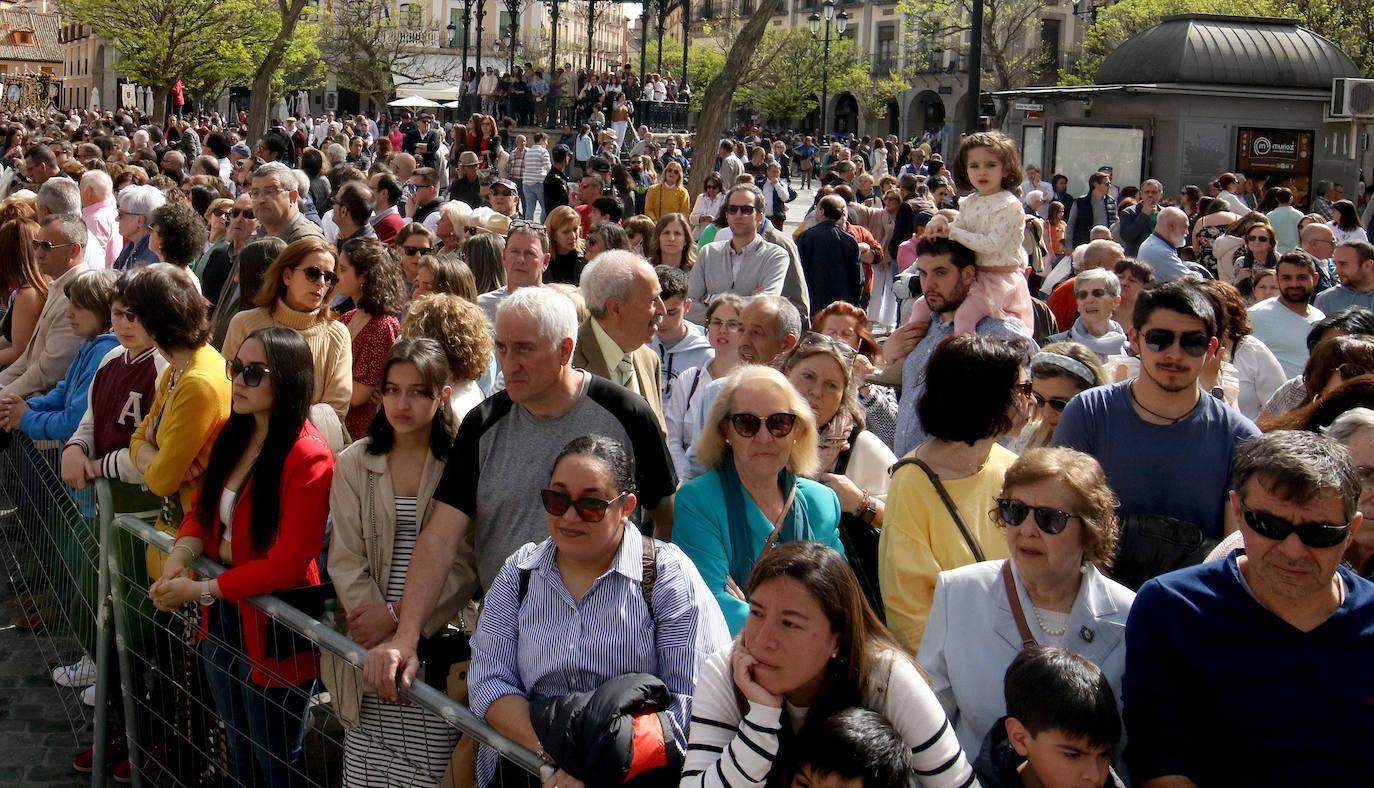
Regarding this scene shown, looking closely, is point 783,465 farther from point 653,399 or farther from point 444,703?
point 653,399

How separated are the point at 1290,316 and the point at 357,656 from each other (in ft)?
19.7

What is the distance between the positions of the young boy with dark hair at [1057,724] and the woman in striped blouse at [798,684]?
0.14m

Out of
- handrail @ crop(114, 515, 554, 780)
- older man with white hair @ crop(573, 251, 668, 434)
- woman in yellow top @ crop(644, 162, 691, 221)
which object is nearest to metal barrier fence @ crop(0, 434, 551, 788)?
handrail @ crop(114, 515, 554, 780)

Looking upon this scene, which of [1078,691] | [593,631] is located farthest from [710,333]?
[1078,691]

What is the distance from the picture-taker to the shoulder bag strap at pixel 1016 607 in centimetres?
340

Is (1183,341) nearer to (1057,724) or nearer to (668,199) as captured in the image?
(1057,724)

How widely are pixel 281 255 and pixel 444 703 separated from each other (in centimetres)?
289

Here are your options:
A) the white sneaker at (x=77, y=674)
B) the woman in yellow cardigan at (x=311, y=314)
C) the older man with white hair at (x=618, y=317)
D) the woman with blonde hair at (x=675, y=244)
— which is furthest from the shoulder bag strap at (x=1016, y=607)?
the woman with blonde hair at (x=675, y=244)

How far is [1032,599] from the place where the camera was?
3463mm

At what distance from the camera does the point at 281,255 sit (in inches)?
234

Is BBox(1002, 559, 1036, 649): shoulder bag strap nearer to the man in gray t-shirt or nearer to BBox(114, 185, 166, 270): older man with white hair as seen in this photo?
the man in gray t-shirt

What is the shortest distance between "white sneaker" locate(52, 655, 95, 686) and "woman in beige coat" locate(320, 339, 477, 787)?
1865mm

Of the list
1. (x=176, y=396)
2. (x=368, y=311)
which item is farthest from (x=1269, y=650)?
(x=368, y=311)

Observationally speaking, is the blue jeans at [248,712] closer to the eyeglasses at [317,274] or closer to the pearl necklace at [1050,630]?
the eyeglasses at [317,274]
